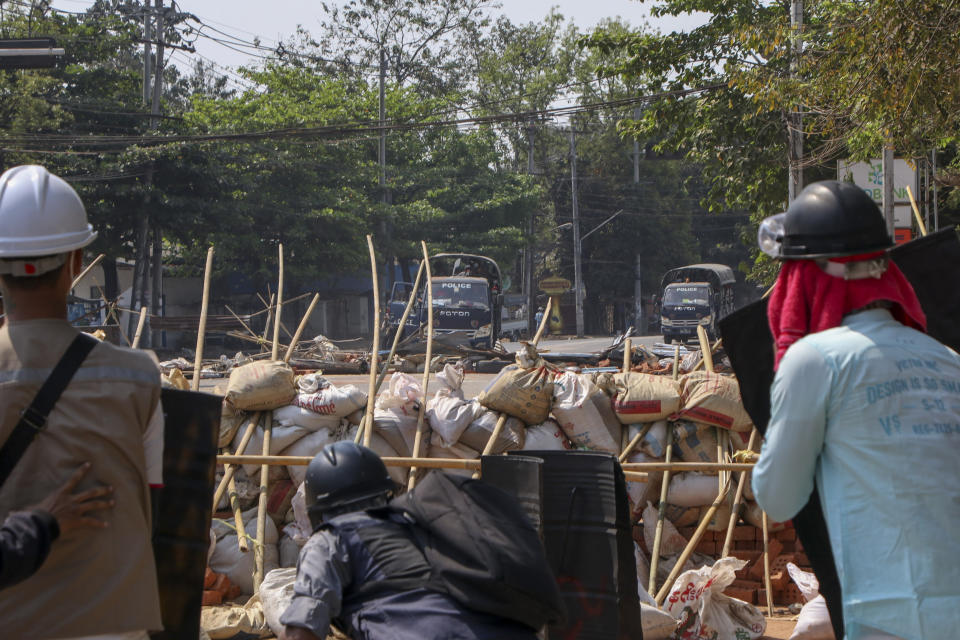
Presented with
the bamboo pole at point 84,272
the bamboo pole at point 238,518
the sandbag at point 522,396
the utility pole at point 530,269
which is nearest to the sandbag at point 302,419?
the bamboo pole at point 238,518

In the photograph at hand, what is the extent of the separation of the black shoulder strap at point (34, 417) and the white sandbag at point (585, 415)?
4.56 m

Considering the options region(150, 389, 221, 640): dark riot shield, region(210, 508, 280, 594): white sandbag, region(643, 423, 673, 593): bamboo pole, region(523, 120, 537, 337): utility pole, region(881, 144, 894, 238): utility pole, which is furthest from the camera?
A: region(523, 120, 537, 337): utility pole

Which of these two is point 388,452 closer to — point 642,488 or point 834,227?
point 642,488

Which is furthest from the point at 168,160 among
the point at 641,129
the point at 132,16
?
the point at 641,129

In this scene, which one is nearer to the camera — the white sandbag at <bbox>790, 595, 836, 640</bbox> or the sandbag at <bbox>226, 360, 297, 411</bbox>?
the white sandbag at <bbox>790, 595, 836, 640</bbox>

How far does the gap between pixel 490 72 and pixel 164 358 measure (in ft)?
89.0

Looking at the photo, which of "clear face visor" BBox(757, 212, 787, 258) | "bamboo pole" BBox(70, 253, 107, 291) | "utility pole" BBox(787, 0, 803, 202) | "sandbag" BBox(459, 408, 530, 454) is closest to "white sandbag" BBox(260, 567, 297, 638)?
"sandbag" BBox(459, 408, 530, 454)

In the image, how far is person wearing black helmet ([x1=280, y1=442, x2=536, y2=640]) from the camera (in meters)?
2.19

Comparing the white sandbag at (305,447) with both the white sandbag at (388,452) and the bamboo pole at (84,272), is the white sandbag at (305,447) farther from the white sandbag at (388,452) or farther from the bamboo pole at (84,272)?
the bamboo pole at (84,272)

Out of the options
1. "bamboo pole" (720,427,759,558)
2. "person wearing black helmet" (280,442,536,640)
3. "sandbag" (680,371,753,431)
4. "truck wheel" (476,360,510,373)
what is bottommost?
"truck wheel" (476,360,510,373)

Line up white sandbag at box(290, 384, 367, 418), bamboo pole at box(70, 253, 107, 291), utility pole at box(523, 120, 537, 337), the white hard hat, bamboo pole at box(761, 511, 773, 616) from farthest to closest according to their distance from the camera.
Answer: utility pole at box(523, 120, 537, 337)
white sandbag at box(290, 384, 367, 418)
bamboo pole at box(761, 511, 773, 616)
bamboo pole at box(70, 253, 107, 291)
the white hard hat

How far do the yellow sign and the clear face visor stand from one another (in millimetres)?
43155

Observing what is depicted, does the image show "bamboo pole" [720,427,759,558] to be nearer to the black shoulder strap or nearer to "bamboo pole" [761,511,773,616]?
"bamboo pole" [761,511,773,616]

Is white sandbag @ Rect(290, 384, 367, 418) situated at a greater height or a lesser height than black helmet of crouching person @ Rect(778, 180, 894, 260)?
lesser
